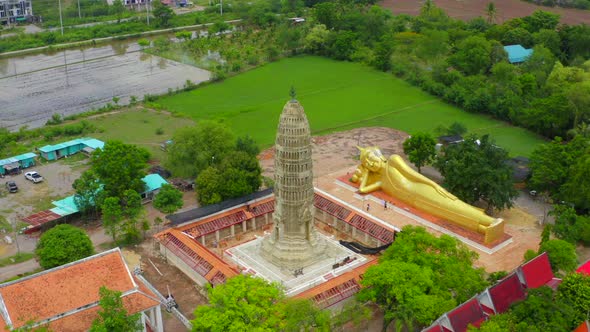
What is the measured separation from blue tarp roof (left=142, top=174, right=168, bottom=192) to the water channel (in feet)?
84.7

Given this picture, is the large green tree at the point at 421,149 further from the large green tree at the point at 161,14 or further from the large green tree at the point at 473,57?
the large green tree at the point at 161,14

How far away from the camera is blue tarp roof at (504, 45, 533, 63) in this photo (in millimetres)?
95688

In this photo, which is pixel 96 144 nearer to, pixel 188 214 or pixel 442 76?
pixel 188 214

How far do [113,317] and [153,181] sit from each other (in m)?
25.7

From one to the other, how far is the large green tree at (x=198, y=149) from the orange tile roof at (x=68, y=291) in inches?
769

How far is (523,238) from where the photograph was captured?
49.7 metres

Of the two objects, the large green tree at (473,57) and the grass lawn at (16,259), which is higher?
the large green tree at (473,57)

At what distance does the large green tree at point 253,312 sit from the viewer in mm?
33438

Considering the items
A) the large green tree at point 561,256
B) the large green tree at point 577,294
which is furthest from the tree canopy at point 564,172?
the large green tree at point 577,294

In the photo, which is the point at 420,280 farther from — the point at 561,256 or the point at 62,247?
the point at 62,247

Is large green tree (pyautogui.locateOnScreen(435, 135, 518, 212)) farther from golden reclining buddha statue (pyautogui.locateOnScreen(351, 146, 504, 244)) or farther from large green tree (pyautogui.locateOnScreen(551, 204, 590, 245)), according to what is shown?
large green tree (pyautogui.locateOnScreen(551, 204, 590, 245))

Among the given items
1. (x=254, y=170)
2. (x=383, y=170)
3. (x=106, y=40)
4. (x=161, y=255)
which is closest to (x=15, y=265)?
(x=161, y=255)

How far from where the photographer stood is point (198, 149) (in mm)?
57469

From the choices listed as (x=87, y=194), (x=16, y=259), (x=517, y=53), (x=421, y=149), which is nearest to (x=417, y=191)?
(x=421, y=149)
